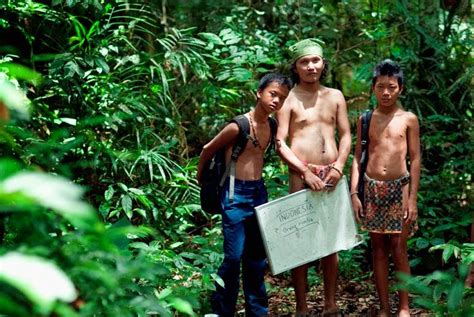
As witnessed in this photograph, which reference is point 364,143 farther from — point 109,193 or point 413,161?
point 109,193

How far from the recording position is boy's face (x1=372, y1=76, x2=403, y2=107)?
414cm

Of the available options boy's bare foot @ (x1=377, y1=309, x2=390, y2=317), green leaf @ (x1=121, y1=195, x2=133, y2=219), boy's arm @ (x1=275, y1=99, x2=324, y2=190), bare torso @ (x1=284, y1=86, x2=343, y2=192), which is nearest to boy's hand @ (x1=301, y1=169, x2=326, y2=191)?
boy's arm @ (x1=275, y1=99, x2=324, y2=190)

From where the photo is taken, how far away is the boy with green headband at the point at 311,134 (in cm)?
424

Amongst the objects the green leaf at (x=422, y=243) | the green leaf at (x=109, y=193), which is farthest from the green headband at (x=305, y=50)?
the green leaf at (x=422, y=243)

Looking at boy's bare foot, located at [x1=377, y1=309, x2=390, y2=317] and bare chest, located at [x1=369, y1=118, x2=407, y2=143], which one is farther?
boy's bare foot, located at [x1=377, y1=309, x2=390, y2=317]

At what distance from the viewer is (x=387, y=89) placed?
4152mm

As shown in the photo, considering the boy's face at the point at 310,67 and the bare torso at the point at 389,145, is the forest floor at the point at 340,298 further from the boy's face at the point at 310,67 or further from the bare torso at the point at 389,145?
the boy's face at the point at 310,67

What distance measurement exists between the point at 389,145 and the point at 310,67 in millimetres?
650

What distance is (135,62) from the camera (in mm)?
5516

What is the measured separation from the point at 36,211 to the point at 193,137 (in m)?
5.27

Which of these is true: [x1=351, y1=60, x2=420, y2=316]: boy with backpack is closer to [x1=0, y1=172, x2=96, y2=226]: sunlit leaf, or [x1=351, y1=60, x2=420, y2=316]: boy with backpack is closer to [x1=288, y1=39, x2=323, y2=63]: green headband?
→ [x1=288, y1=39, x2=323, y2=63]: green headband

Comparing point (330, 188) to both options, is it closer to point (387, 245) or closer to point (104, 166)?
point (387, 245)

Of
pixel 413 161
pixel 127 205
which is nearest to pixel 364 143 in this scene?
pixel 413 161

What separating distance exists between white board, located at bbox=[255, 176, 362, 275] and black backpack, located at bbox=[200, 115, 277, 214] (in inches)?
10.9
